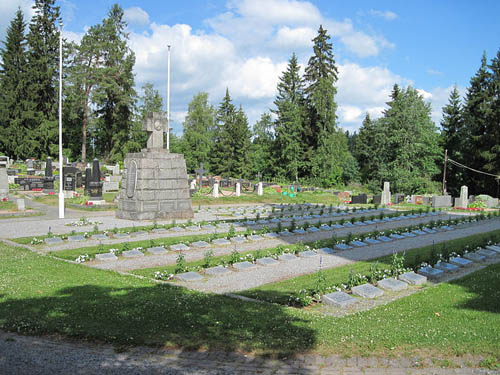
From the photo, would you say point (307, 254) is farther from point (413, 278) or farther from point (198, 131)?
point (198, 131)

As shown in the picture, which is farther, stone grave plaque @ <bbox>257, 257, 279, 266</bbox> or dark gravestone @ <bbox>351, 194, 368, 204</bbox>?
dark gravestone @ <bbox>351, 194, 368, 204</bbox>

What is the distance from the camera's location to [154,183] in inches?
714

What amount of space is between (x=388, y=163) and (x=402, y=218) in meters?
26.7

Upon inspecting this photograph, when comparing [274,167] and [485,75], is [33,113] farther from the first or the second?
[485,75]

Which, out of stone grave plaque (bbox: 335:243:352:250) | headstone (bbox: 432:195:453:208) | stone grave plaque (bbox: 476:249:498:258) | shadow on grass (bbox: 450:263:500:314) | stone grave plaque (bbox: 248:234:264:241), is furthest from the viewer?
headstone (bbox: 432:195:453:208)

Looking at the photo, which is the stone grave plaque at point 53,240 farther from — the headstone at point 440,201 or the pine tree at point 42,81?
the pine tree at point 42,81

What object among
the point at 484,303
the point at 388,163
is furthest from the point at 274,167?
the point at 484,303

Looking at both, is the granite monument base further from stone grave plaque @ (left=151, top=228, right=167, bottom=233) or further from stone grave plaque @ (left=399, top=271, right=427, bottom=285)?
stone grave plaque @ (left=399, top=271, right=427, bottom=285)

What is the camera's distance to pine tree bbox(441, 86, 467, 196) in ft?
168

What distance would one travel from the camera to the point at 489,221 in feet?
72.5

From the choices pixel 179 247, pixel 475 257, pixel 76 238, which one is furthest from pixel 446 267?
pixel 76 238

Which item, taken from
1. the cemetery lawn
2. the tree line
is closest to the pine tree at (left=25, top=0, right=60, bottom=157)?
the tree line

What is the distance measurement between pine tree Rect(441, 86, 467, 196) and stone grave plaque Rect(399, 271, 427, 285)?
153 ft

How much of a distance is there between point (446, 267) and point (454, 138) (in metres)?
50.0
